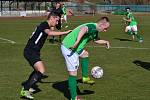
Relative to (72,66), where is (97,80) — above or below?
below

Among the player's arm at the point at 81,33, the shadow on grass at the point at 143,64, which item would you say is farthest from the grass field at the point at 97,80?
the player's arm at the point at 81,33

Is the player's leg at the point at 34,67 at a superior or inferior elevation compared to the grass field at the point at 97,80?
superior

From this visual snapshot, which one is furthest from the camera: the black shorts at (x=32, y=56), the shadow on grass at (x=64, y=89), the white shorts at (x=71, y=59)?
the shadow on grass at (x=64, y=89)

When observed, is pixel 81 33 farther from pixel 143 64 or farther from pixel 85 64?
pixel 143 64

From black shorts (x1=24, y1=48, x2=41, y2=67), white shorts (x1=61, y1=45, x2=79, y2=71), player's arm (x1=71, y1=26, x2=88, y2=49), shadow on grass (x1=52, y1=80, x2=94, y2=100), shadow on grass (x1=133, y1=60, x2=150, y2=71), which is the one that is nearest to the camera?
player's arm (x1=71, y1=26, x2=88, y2=49)

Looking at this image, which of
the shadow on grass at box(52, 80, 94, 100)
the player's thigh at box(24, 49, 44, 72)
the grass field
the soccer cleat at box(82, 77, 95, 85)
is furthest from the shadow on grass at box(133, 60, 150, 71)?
the player's thigh at box(24, 49, 44, 72)

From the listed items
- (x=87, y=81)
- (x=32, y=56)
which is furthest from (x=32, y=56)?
(x=87, y=81)

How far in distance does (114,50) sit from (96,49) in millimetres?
912

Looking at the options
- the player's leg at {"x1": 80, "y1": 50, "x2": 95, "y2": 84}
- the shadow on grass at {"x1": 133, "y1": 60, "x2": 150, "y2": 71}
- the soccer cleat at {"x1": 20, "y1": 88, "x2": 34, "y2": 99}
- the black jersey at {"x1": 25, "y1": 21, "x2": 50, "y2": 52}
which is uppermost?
the black jersey at {"x1": 25, "y1": 21, "x2": 50, "y2": 52}

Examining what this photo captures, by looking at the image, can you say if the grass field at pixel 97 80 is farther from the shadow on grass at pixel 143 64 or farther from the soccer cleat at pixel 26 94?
the soccer cleat at pixel 26 94

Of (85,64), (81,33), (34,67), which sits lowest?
(85,64)

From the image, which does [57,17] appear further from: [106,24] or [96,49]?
[96,49]

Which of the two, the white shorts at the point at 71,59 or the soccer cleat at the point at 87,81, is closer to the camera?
the white shorts at the point at 71,59

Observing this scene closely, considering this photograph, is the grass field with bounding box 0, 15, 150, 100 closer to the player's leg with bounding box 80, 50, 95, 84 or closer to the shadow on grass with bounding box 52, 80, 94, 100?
the shadow on grass with bounding box 52, 80, 94, 100
